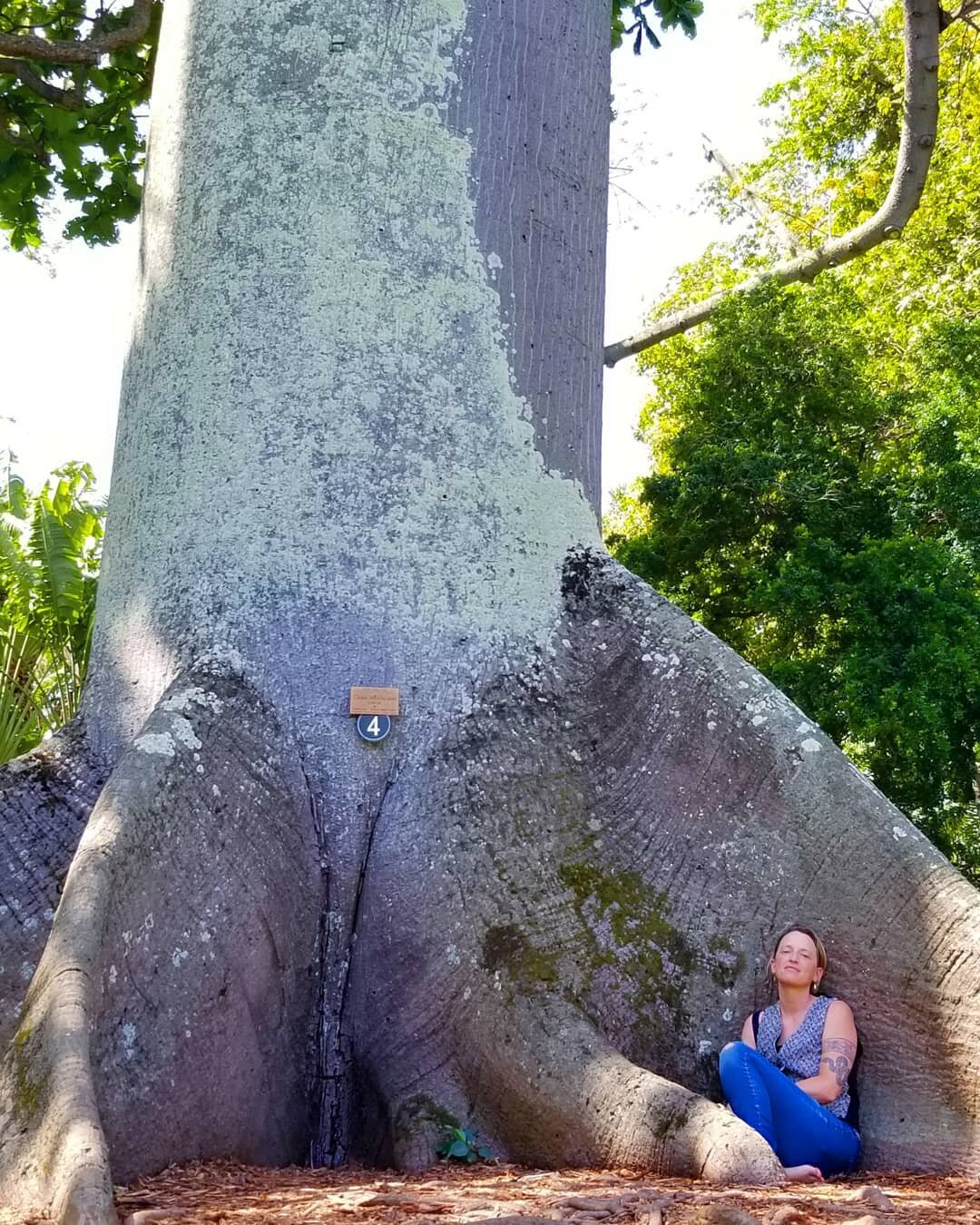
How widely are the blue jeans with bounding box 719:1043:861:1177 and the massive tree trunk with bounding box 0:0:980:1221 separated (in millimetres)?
179

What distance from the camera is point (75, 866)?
3611mm

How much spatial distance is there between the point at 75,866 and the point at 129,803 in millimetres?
267

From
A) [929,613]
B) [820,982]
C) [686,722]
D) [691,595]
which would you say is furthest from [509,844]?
[691,595]

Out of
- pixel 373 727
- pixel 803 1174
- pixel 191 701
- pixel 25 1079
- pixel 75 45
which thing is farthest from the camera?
pixel 75 45

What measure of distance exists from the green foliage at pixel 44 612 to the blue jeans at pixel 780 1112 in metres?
9.58

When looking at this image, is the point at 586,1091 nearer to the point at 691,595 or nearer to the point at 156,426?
the point at 156,426

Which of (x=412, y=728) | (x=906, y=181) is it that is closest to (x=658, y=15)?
(x=906, y=181)

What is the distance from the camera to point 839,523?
10602mm

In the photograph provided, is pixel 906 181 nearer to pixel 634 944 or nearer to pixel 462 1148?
A: pixel 634 944

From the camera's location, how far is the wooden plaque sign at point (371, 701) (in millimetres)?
4312

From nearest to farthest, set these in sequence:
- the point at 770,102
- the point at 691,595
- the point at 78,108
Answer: the point at 78,108 → the point at 691,595 → the point at 770,102

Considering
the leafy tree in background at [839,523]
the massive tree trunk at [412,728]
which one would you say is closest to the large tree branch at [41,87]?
the massive tree trunk at [412,728]

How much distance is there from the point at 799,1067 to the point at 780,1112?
6.7 inches

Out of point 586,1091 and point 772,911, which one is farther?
point 772,911
